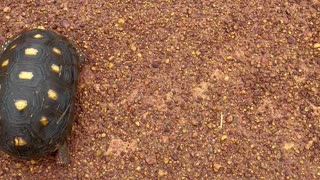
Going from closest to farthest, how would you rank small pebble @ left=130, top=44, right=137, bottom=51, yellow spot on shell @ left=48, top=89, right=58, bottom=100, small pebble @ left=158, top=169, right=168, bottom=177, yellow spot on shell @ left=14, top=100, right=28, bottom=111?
1. yellow spot on shell @ left=14, top=100, right=28, bottom=111
2. yellow spot on shell @ left=48, top=89, right=58, bottom=100
3. small pebble @ left=158, top=169, right=168, bottom=177
4. small pebble @ left=130, top=44, right=137, bottom=51

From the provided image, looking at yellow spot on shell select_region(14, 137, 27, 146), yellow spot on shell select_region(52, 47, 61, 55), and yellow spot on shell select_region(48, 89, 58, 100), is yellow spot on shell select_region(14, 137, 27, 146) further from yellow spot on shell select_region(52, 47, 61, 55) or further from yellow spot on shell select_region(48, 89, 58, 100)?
yellow spot on shell select_region(52, 47, 61, 55)

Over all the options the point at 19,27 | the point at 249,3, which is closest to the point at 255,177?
the point at 249,3

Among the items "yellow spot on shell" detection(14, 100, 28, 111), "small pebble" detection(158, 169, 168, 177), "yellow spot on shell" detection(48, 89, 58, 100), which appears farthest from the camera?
"small pebble" detection(158, 169, 168, 177)

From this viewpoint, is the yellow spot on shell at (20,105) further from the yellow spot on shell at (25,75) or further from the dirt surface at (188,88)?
the dirt surface at (188,88)

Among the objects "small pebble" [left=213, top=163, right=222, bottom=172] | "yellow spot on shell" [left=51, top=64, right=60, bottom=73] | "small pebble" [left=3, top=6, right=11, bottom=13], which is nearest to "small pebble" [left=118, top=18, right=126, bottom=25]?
"yellow spot on shell" [left=51, top=64, right=60, bottom=73]

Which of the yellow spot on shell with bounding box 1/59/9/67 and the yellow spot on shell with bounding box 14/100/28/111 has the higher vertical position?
the yellow spot on shell with bounding box 1/59/9/67

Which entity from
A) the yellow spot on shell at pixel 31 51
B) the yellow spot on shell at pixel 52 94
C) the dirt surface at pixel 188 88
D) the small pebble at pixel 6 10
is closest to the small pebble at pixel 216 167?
the dirt surface at pixel 188 88
